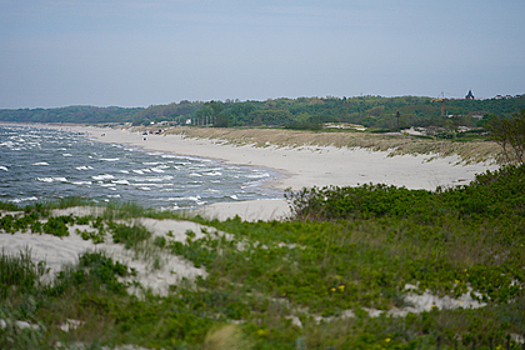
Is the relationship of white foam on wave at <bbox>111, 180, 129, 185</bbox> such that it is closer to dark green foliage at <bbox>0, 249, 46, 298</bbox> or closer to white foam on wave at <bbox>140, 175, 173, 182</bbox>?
white foam on wave at <bbox>140, 175, 173, 182</bbox>

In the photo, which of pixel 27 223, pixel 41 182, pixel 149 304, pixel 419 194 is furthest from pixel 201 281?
pixel 41 182

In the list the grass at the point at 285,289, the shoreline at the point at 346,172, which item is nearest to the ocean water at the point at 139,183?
the shoreline at the point at 346,172

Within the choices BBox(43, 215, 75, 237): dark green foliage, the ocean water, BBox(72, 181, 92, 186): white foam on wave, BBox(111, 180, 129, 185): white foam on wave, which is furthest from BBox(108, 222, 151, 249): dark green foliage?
BBox(72, 181, 92, 186): white foam on wave

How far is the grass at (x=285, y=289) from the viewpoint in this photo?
170 inches

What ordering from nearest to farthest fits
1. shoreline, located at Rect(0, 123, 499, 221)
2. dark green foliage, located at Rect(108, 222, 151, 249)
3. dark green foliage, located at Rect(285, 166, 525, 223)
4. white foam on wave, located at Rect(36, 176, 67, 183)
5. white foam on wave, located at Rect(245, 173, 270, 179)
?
1. dark green foliage, located at Rect(108, 222, 151, 249)
2. dark green foliage, located at Rect(285, 166, 525, 223)
3. shoreline, located at Rect(0, 123, 499, 221)
4. white foam on wave, located at Rect(36, 176, 67, 183)
5. white foam on wave, located at Rect(245, 173, 270, 179)

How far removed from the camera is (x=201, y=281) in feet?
18.1

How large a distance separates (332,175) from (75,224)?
19146 millimetres

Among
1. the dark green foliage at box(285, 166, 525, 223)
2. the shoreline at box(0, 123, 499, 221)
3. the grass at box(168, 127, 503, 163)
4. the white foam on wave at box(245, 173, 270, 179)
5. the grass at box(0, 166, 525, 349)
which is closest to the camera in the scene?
the grass at box(0, 166, 525, 349)

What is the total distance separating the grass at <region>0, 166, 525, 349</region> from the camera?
4.32 metres

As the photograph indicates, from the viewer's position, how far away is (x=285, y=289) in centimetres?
543

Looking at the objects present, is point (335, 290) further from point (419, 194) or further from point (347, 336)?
point (419, 194)

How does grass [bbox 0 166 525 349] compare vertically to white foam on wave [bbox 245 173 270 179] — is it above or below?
above

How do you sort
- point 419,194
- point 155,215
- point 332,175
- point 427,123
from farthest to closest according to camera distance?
point 427,123, point 332,175, point 419,194, point 155,215

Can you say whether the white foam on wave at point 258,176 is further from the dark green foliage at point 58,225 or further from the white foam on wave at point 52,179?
the dark green foliage at point 58,225
